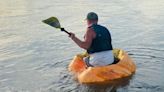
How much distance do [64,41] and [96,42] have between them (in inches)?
184

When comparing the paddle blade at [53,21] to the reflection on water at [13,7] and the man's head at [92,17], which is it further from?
the reflection on water at [13,7]

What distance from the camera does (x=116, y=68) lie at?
8.77 meters

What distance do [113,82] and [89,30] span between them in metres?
Result: 1.20

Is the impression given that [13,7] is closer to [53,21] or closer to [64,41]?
[64,41]

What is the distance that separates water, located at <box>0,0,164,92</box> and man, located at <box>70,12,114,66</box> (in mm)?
639

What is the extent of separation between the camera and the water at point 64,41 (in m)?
8.97

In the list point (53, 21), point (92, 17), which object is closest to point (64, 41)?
point (53, 21)

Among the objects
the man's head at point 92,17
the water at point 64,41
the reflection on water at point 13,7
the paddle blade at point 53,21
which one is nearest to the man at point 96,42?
the man's head at point 92,17

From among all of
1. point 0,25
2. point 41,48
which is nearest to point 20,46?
point 41,48

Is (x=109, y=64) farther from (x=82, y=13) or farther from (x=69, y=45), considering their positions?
(x=82, y=13)

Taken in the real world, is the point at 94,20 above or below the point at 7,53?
above

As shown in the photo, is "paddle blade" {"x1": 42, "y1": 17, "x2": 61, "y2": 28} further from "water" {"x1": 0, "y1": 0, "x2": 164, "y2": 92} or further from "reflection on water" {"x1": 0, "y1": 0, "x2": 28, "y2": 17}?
"reflection on water" {"x1": 0, "y1": 0, "x2": 28, "y2": 17}

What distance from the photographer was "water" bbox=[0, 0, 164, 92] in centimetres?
897

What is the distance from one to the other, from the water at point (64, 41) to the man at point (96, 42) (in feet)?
2.10
